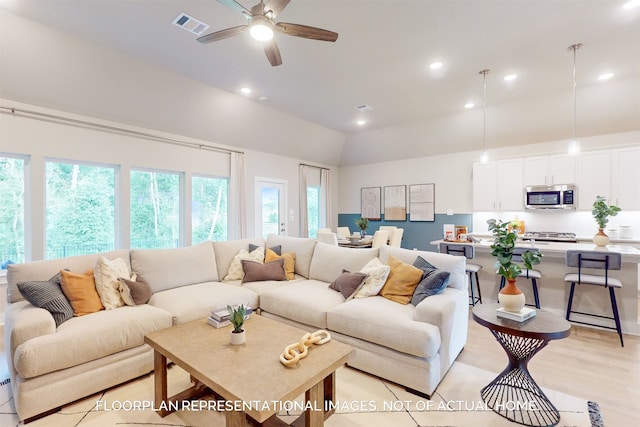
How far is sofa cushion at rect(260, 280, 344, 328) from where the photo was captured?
9.19 ft

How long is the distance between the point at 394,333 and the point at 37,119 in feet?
15.7

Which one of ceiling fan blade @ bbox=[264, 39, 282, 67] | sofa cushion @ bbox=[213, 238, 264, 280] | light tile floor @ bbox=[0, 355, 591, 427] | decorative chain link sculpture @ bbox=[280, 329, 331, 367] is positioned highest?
ceiling fan blade @ bbox=[264, 39, 282, 67]

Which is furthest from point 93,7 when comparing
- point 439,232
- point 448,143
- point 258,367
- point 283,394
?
point 439,232

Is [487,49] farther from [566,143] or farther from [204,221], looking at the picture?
[204,221]

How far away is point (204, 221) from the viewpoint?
561 cm

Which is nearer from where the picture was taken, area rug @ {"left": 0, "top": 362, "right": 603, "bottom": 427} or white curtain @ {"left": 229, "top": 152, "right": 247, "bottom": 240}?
area rug @ {"left": 0, "top": 362, "right": 603, "bottom": 427}

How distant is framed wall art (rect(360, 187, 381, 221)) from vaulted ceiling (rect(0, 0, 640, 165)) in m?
2.13

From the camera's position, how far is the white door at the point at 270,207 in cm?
641

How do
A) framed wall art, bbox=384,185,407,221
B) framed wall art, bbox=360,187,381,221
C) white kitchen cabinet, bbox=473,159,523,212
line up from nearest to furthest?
white kitchen cabinet, bbox=473,159,523,212 < framed wall art, bbox=384,185,407,221 < framed wall art, bbox=360,187,381,221

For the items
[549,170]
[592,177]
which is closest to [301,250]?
[549,170]

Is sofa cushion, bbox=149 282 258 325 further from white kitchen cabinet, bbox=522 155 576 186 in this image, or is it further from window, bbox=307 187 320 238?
white kitchen cabinet, bbox=522 155 576 186

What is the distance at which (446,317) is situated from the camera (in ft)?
7.53

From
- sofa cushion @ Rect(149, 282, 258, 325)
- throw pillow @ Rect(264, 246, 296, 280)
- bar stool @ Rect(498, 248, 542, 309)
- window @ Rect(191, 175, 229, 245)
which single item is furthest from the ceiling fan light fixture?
→ window @ Rect(191, 175, 229, 245)

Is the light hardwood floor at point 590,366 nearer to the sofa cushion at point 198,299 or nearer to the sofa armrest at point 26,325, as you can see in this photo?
the sofa cushion at point 198,299
